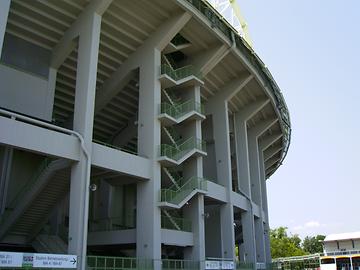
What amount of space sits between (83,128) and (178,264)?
958cm

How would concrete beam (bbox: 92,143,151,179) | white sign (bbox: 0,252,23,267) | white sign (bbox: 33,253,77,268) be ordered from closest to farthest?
white sign (bbox: 0,252,23,267), white sign (bbox: 33,253,77,268), concrete beam (bbox: 92,143,151,179)

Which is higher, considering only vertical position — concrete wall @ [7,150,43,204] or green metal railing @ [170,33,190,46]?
green metal railing @ [170,33,190,46]

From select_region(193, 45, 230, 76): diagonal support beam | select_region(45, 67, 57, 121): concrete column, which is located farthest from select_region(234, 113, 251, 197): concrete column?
select_region(45, 67, 57, 121): concrete column

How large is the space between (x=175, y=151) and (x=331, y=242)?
53.4 meters

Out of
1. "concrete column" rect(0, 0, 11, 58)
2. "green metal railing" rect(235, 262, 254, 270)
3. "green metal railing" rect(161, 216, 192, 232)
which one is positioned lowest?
"green metal railing" rect(235, 262, 254, 270)

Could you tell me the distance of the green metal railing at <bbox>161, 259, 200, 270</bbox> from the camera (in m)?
22.8

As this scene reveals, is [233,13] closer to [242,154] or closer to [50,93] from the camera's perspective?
[242,154]

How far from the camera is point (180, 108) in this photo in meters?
28.2

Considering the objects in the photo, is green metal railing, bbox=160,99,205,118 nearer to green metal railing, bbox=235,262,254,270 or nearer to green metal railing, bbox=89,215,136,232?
green metal railing, bbox=89,215,136,232

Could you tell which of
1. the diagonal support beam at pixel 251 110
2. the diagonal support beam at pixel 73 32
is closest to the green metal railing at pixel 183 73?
the diagonal support beam at pixel 73 32

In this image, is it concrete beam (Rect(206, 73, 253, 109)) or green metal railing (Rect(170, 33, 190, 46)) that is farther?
concrete beam (Rect(206, 73, 253, 109))

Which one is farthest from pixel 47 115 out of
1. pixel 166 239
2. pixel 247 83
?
pixel 247 83

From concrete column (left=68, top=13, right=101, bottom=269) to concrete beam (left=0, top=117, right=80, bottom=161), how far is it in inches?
26.8

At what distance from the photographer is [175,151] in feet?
86.1
